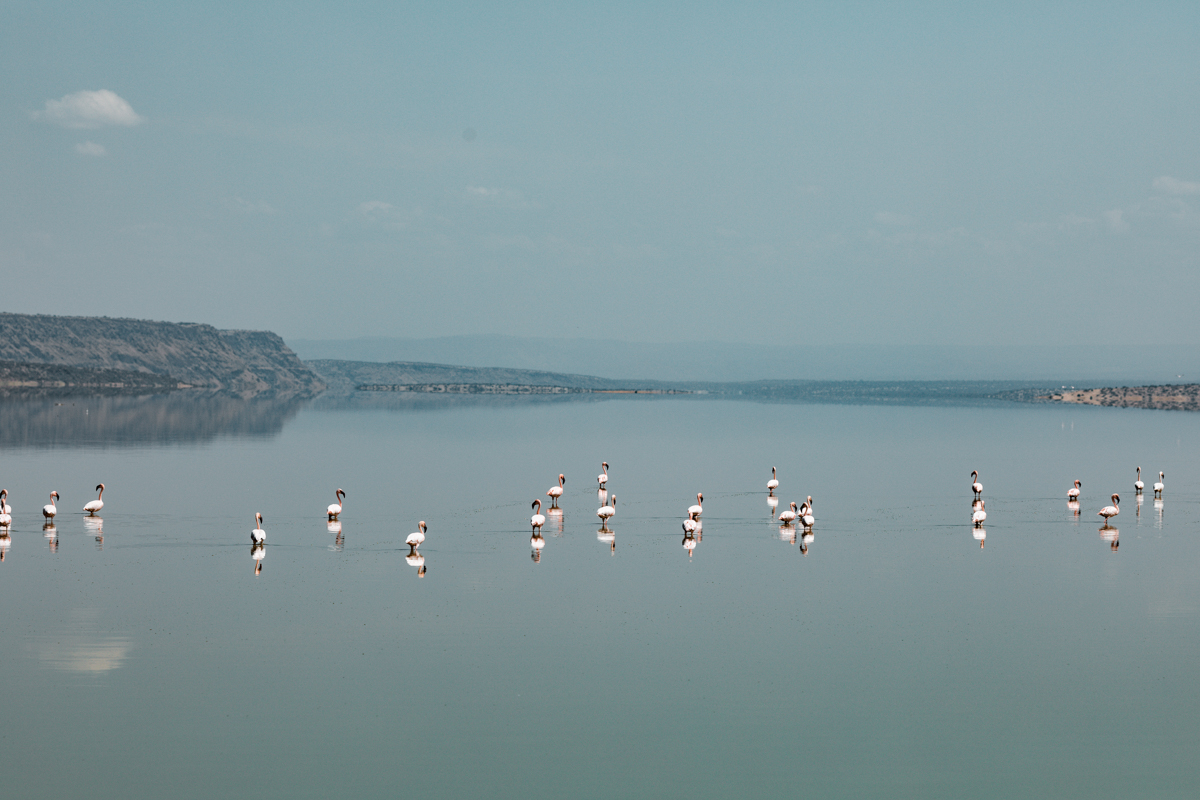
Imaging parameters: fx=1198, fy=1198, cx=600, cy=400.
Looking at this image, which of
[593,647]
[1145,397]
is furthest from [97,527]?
[1145,397]

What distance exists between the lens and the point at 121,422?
3521 inches

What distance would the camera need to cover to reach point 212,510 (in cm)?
3966

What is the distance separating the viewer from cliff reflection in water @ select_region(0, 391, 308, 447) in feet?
233

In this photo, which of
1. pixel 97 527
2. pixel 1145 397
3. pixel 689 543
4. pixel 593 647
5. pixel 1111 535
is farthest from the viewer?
pixel 1145 397

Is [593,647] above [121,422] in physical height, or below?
below

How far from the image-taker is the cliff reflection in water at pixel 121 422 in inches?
2798

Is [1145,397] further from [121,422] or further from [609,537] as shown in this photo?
[609,537]

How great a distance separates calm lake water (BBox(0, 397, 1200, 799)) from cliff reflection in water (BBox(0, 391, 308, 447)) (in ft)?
79.3

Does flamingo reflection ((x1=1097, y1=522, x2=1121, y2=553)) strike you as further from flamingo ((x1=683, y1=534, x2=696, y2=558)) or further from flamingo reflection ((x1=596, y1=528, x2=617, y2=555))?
flamingo reflection ((x1=596, y1=528, x2=617, y2=555))

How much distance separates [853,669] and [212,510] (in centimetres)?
2554

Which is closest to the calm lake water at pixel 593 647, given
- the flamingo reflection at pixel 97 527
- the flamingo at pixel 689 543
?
the flamingo reflection at pixel 97 527

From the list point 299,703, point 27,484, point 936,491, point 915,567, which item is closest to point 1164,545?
point 915,567

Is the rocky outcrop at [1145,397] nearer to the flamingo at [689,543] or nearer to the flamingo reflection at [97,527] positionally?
the flamingo at [689,543]

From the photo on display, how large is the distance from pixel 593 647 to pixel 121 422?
76.2 meters
